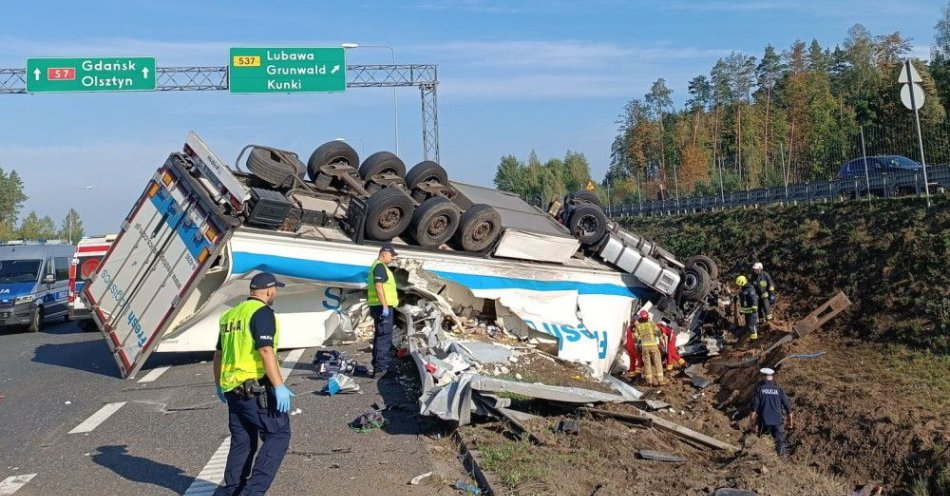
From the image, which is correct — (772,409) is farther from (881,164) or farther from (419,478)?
(881,164)

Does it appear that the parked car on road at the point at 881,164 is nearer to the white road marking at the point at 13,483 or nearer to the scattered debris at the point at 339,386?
the scattered debris at the point at 339,386

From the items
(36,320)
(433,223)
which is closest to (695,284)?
(433,223)

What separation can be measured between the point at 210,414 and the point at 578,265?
239 inches

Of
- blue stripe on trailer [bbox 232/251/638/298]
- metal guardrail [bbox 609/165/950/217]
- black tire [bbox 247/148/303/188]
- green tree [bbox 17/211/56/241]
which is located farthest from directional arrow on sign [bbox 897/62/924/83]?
green tree [bbox 17/211/56/241]

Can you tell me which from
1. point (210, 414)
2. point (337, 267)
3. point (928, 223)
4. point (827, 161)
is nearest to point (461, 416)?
point (210, 414)

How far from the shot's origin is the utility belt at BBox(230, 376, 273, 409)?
4.47 meters

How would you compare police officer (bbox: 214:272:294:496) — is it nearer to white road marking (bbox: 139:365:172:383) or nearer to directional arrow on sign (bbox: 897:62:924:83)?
white road marking (bbox: 139:365:172:383)

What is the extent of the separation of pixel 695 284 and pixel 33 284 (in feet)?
41.5

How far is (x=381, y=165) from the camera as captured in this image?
12305mm

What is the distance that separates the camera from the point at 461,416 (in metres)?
6.41

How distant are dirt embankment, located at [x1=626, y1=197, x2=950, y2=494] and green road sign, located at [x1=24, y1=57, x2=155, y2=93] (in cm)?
1532

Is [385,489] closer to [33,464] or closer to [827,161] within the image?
[33,464]

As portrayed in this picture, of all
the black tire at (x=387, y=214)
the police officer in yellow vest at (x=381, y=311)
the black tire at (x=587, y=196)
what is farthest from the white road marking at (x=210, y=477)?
the black tire at (x=587, y=196)

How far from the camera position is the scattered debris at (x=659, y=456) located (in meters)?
6.52
